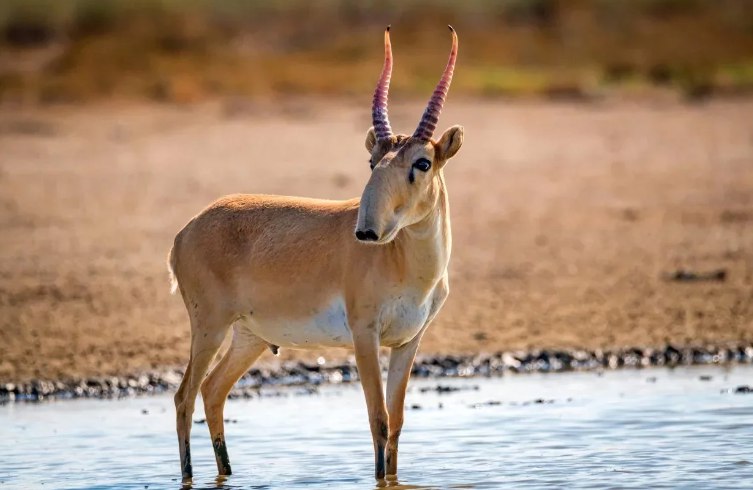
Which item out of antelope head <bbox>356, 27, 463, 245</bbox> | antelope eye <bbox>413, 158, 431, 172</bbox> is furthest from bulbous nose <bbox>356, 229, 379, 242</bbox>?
antelope eye <bbox>413, 158, 431, 172</bbox>

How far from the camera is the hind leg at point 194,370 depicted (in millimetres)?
10367

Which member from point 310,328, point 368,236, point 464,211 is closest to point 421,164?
point 368,236

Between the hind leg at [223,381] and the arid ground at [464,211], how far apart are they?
3367 mm

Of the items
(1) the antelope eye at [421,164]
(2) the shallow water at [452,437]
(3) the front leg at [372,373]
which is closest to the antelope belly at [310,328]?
(3) the front leg at [372,373]

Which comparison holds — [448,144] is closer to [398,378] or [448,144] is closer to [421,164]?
[421,164]

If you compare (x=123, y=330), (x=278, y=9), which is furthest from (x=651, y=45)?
(x=123, y=330)

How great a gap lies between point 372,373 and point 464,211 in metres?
11.8

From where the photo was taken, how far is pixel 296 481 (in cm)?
1040

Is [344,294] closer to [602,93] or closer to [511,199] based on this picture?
[511,199]

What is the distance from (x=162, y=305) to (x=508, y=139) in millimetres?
12197

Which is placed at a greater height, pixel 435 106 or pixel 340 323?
pixel 435 106

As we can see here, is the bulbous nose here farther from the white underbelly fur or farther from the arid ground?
the arid ground

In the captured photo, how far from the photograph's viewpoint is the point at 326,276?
991cm

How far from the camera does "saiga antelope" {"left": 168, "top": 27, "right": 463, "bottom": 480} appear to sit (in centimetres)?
923
